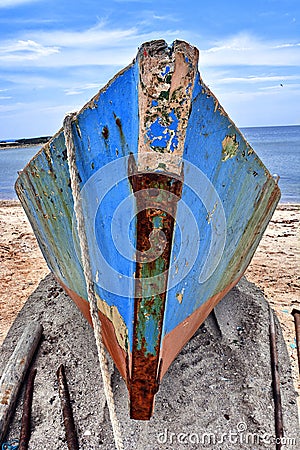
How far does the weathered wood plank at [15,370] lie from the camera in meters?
2.46

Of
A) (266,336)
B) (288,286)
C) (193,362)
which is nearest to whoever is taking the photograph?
(193,362)

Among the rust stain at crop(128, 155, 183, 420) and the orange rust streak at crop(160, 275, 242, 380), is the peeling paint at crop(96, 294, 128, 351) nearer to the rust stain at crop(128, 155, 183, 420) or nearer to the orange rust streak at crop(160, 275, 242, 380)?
the rust stain at crop(128, 155, 183, 420)

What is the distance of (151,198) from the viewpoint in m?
1.77

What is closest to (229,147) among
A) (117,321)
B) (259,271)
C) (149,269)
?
(149,269)

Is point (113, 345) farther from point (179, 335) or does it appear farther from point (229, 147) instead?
point (229, 147)

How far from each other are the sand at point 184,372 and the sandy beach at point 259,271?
17 mm

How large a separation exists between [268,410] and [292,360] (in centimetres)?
63

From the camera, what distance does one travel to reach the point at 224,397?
2645 mm

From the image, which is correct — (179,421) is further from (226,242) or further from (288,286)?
(288,286)

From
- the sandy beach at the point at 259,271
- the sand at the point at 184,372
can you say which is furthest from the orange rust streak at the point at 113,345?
the sandy beach at the point at 259,271

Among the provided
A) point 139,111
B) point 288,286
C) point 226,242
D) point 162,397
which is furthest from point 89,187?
point 288,286

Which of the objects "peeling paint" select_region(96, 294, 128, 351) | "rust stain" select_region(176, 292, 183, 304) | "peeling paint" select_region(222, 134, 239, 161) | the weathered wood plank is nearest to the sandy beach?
the weathered wood plank

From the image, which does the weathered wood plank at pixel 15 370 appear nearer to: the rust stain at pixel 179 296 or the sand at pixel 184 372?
the sand at pixel 184 372

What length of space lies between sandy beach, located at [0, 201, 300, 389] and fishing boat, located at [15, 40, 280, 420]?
126 centimetres
